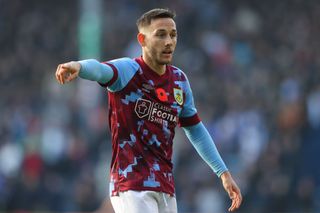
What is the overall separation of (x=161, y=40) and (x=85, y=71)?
2.76 feet

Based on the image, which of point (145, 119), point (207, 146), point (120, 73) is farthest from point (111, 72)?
point (207, 146)

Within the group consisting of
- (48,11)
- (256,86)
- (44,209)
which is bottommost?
(44,209)

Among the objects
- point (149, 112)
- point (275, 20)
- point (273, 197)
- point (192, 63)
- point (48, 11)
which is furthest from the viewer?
point (48, 11)

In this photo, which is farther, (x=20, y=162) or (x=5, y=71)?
(x=5, y=71)

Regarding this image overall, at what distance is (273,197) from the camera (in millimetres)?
15758

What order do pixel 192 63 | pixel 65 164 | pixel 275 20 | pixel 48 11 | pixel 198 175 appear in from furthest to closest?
pixel 48 11, pixel 275 20, pixel 192 63, pixel 65 164, pixel 198 175

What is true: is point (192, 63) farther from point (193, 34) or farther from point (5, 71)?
point (5, 71)

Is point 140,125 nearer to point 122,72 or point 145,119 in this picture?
point 145,119

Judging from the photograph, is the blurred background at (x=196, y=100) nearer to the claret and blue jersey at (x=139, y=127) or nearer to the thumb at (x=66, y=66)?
the claret and blue jersey at (x=139, y=127)

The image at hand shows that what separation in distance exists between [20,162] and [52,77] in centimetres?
293

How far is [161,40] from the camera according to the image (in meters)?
7.61

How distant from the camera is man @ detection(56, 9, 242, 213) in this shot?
24.3 feet

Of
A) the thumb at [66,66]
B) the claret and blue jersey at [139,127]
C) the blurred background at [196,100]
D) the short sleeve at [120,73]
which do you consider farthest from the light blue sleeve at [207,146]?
the blurred background at [196,100]

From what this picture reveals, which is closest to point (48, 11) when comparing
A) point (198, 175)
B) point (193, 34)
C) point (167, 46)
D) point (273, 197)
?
point (193, 34)
